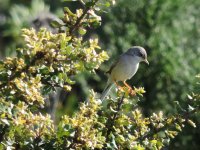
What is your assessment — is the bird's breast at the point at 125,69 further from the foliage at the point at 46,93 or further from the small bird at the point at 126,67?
the foliage at the point at 46,93

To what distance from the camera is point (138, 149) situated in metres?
3.38

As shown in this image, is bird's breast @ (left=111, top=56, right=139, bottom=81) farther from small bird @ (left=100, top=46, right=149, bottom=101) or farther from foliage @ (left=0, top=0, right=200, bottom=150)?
foliage @ (left=0, top=0, right=200, bottom=150)

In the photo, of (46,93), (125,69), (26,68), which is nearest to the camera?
(26,68)

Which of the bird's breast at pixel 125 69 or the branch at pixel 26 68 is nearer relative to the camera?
the branch at pixel 26 68

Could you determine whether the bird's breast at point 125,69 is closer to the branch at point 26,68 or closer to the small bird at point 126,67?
the small bird at point 126,67

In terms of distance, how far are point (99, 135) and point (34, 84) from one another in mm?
461

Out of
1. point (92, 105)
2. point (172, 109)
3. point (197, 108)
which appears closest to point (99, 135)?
point (92, 105)

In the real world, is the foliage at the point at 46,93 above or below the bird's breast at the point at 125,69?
below

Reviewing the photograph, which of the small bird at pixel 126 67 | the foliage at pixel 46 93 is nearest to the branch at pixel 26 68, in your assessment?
the foliage at pixel 46 93

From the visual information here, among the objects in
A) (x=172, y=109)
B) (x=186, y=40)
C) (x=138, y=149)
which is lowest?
(x=138, y=149)

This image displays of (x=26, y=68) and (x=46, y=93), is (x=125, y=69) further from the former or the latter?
(x=26, y=68)

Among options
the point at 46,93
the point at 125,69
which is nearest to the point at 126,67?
the point at 125,69

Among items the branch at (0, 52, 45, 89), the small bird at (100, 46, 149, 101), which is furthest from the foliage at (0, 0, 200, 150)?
the small bird at (100, 46, 149, 101)

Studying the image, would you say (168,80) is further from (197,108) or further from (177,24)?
(197,108)
